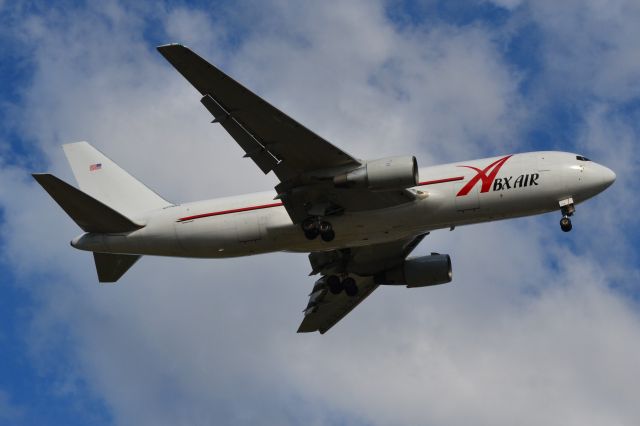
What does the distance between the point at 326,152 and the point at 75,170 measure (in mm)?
15262

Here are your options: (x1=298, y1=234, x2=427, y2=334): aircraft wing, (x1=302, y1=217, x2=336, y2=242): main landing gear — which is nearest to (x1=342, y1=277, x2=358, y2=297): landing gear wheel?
(x1=298, y1=234, x2=427, y2=334): aircraft wing

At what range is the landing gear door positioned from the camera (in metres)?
49.3

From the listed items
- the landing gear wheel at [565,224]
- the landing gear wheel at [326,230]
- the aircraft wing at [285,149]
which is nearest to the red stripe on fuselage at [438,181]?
the aircraft wing at [285,149]

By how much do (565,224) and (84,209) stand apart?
21.4 m

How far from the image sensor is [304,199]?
165 ft

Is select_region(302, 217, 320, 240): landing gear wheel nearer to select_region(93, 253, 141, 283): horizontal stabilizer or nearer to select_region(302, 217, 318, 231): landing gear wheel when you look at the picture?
select_region(302, 217, 318, 231): landing gear wheel

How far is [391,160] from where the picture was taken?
4825 cm

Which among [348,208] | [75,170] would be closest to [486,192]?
[348,208]

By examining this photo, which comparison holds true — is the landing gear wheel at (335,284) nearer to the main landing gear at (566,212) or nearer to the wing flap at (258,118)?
the wing flap at (258,118)

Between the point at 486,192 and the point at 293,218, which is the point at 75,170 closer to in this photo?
the point at 293,218

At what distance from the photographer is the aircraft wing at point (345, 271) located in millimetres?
57750

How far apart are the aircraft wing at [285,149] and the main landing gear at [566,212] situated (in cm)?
670

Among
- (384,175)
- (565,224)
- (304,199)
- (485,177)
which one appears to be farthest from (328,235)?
(565,224)

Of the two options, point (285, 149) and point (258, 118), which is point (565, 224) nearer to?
point (285, 149)
